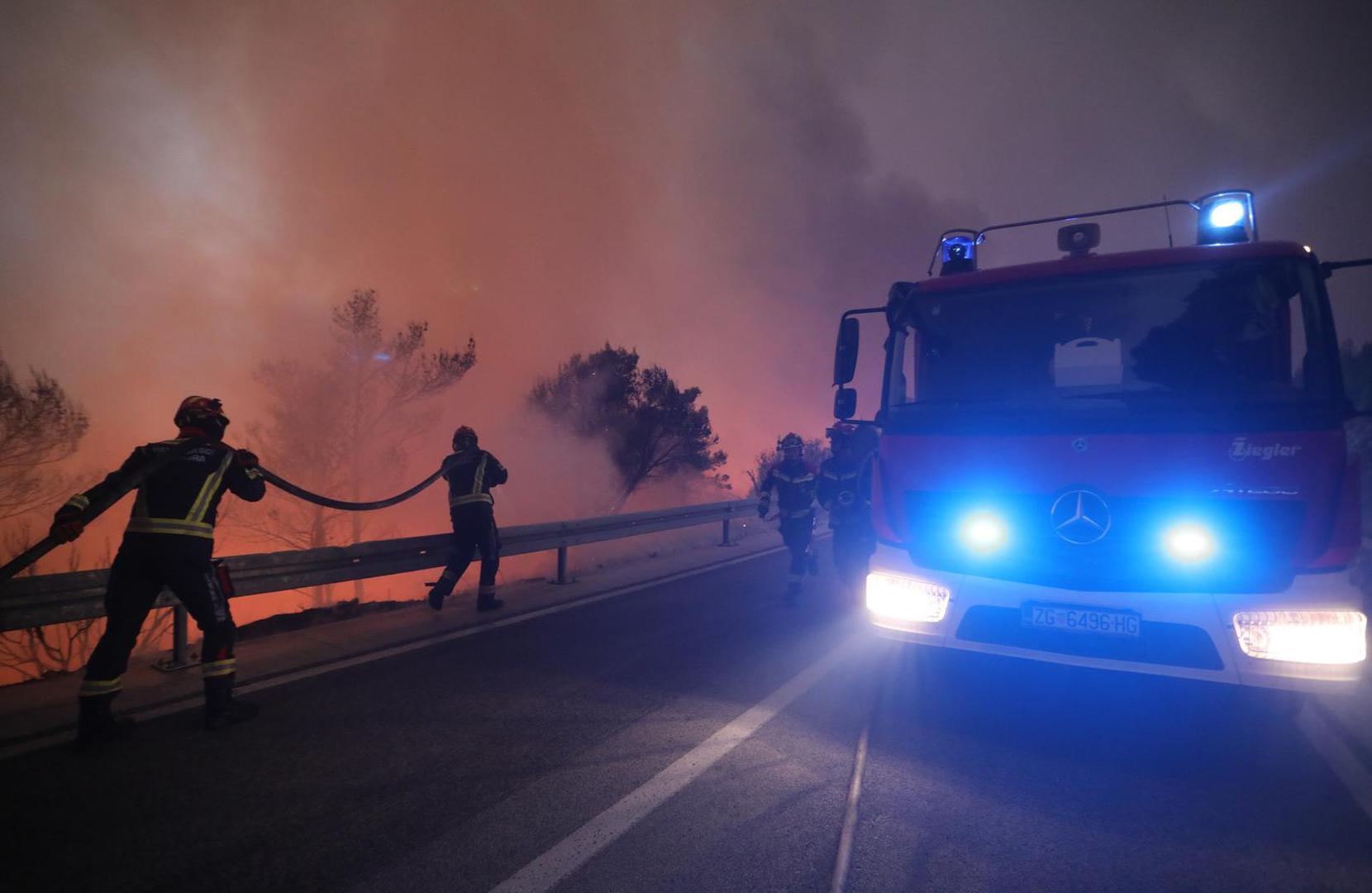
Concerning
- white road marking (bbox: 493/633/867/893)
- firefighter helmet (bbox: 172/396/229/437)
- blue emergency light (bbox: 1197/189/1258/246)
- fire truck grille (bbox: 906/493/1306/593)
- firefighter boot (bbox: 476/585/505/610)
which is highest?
blue emergency light (bbox: 1197/189/1258/246)

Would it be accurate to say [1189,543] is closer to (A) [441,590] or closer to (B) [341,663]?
(B) [341,663]

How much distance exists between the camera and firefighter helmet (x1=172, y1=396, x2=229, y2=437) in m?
3.99

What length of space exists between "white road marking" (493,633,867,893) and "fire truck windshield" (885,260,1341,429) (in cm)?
192

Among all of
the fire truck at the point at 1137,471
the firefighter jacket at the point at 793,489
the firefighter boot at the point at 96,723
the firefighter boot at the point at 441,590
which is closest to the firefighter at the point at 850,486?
the firefighter jacket at the point at 793,489

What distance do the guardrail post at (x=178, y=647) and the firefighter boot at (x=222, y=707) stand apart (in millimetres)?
1137

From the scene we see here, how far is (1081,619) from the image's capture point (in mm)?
3332

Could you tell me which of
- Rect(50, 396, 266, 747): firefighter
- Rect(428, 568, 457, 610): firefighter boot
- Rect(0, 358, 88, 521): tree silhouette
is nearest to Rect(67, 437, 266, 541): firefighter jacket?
Rect(50, 396, 266, 747): firefighter

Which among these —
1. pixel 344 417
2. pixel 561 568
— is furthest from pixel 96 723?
pixel 344 417

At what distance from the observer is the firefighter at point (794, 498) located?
25.9ft

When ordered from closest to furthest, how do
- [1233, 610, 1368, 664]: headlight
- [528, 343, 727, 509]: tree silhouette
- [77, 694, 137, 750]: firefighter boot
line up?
[1233, 610, 1368, 664]: headlight → [77, 694, 137, 750]: firefighter boot → [528, 343, 727, 509]: tree silhouette

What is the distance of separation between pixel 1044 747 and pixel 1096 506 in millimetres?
1301

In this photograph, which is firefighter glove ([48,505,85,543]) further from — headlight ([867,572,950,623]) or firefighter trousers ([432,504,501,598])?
headlight ([867,572,950,623])

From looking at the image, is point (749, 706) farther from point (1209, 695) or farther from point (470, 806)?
point (1209, 695)

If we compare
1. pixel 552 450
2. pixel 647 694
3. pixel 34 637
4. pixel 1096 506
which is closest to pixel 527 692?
pixel 647 694
